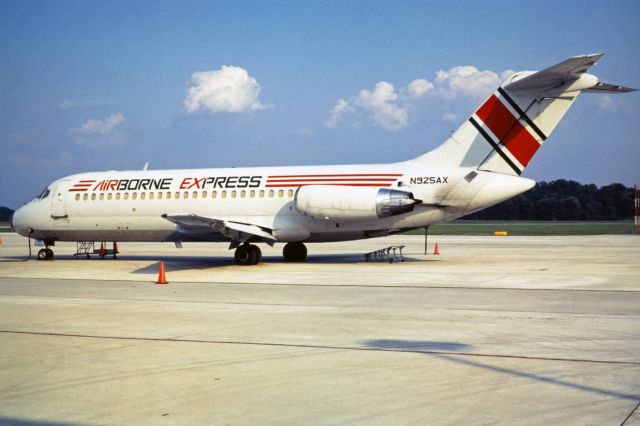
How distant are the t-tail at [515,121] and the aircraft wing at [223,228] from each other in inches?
258

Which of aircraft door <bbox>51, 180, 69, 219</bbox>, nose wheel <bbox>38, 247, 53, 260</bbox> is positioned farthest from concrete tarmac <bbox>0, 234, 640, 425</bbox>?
nose wheel <bbox>38, 247, 53, 260</bbox>

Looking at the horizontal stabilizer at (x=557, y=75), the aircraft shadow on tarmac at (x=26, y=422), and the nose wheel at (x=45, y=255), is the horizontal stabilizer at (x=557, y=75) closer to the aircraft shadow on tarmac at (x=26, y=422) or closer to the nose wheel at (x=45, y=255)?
the aircraft shadow on tarmac at (x=26, y=422)

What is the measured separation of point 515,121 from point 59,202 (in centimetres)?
1738

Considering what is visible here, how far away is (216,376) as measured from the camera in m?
7.38

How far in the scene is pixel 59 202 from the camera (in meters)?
27.0

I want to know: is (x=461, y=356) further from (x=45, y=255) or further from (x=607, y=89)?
(x=45, y=255)

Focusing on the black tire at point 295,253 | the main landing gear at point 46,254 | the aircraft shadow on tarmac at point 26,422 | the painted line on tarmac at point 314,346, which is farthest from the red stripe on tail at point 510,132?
the main landing gear at point 46,254

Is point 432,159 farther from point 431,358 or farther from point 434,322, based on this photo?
point 431,358

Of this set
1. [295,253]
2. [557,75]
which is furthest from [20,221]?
[557,75]

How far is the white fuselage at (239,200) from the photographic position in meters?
21.6

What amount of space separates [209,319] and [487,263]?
1338cm

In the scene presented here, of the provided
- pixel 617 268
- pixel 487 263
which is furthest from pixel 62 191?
pixel 617 268

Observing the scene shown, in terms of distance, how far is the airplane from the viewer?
2091 centimetres

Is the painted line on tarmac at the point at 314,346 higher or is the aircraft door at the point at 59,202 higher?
the aircraft door at the point at 59,202
